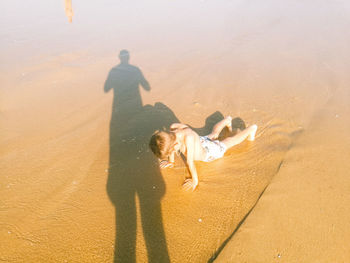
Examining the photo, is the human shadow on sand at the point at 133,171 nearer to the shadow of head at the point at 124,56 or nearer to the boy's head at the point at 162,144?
the boy's head at the point at 162,144

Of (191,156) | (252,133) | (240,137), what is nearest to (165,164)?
(191,156)

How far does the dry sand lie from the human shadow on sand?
0.8 inches

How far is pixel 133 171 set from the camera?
3688mm

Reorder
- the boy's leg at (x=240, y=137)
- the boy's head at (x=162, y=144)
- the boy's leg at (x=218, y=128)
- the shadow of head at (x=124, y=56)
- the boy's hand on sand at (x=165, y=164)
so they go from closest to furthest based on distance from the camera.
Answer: the boy's head at (x=162, y=144) < the boy's hand on sand at (x=165, y=164) < the boy's leg at (x=240, y=137) < the boy's leg at (x=218, y=128) < the shadow of head at (x=124, y=56)

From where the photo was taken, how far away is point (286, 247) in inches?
105

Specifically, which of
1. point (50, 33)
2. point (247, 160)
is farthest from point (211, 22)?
point (247, 160)

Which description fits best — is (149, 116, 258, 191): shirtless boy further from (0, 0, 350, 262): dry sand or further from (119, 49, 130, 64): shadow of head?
(119, 49, 130, 64): shadow of head

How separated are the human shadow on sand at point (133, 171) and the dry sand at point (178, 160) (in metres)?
0.02

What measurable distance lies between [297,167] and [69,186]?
323 cm

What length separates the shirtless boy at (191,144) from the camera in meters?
2.82

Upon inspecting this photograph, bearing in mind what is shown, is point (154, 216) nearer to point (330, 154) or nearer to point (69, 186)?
point (69, 186)

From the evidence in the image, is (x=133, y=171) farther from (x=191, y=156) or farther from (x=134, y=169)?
(x=191, y=156)

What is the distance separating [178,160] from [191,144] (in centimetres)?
79

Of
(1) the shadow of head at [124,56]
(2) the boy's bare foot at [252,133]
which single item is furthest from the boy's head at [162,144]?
(1) the shadow of head at [124,56]
